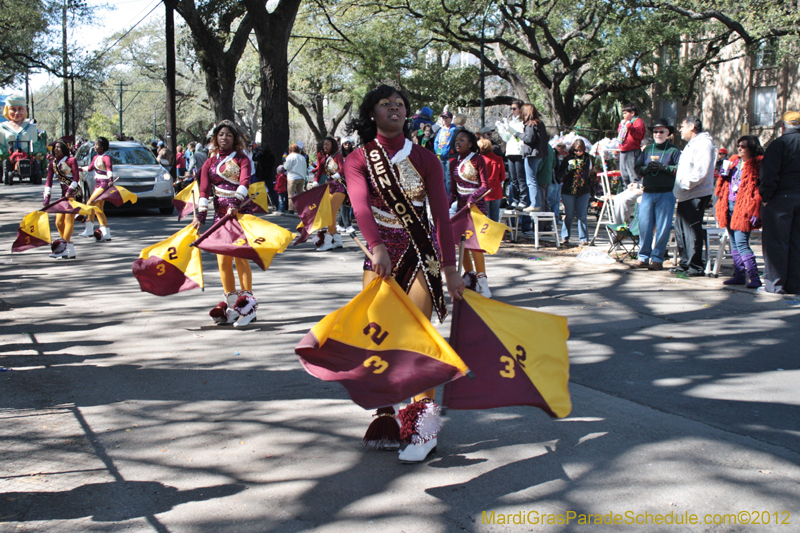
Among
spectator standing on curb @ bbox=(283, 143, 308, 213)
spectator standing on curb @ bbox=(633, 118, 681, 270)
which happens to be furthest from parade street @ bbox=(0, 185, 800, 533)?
spectator standing on curb @ bbox=(283, 143, 308, 213)

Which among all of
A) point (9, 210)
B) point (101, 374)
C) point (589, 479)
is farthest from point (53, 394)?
point (9, 210)

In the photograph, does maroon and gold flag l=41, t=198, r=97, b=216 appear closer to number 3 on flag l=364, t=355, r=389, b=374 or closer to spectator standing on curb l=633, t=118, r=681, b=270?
spectator standing on curb l=633, t=118, r=681, b=270

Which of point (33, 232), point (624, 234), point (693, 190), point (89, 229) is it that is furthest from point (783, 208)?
point (89, 229)

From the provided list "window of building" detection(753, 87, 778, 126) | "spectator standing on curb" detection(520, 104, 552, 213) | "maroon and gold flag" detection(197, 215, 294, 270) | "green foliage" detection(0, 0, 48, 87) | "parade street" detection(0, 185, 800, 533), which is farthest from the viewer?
"window of building" detection(753, 87, 778, 126)

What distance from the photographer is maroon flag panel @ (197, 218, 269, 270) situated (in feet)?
23.1

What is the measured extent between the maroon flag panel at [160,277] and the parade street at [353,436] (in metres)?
0.38

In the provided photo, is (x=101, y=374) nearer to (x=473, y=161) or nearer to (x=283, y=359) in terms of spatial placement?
(x=283, y=359)

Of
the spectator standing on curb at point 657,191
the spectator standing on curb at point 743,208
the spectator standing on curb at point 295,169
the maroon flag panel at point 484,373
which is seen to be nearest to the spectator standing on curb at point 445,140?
the spectator standing on curb at point 657,191

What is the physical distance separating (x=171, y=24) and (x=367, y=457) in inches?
901

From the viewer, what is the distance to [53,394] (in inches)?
209

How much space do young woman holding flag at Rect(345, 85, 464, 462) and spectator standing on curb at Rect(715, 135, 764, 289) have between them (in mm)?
6081

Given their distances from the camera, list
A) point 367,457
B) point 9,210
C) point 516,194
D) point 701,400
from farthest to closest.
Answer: point 9,210 → point 516,194 → point 701,400 → point 367,457

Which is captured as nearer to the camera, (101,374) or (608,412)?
(608,412)

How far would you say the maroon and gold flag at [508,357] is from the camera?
3898 millimetres
